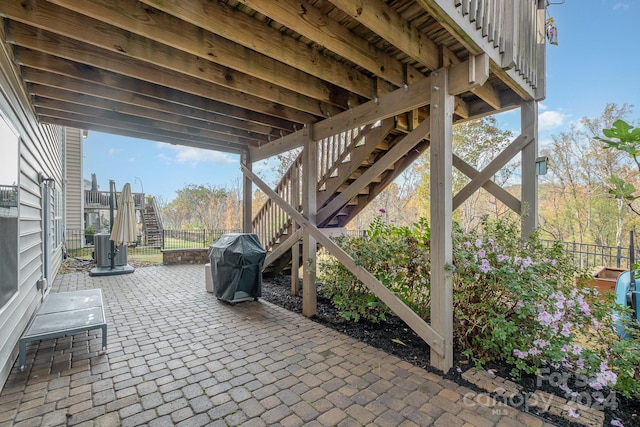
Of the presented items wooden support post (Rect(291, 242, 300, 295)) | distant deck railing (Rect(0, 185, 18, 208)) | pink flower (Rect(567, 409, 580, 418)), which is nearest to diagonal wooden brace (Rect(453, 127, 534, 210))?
pink flower (Rect(567, 409, 580, 418))

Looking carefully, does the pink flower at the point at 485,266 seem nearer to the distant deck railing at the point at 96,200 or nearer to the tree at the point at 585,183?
the tree at the point at 585,183

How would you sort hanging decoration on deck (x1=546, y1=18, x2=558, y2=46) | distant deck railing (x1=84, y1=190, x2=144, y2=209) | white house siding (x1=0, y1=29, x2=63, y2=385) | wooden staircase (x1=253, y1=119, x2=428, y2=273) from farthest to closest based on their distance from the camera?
distant deck railing (x1=84, y1=190, x2=144, y2=209), wooden staircase (x1=253, y1=119, x2=428, y2=273), hanging decoration on deck (x1=546, y1=18, x2=558, y2=46), white house siding (x1=0, y1=29, x2=63, y2=385)

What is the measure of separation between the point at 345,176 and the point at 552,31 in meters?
3.11

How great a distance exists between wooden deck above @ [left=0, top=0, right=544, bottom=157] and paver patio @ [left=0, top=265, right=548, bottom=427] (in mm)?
2745

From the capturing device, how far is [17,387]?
2402 millimetres

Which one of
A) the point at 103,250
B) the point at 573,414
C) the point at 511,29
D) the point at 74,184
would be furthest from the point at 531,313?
the point at 74,184

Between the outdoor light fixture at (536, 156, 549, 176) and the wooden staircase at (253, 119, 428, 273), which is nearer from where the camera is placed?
the outdoor light fixture at (536, 156, 549, 176)

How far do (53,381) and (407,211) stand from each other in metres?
11.5

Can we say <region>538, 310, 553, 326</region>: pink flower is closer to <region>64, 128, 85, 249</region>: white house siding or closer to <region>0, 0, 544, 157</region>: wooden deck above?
<region>0, 0, 544, 157</region>: wooden deck above

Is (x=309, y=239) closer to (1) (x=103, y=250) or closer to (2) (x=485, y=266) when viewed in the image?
(2) (x=485, y=266)

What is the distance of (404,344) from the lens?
3207 millimetres

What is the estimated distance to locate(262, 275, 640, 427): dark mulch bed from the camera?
6.76 ft

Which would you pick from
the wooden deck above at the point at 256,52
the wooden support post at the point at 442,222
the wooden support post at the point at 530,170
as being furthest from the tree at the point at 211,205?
the wooden support post at the point at 442,222

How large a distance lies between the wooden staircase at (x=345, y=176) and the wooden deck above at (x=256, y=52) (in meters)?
0.56
